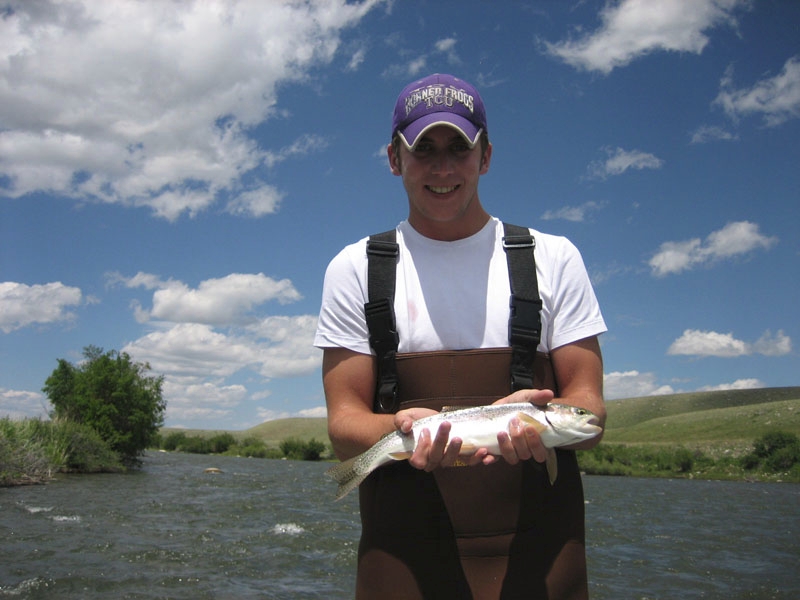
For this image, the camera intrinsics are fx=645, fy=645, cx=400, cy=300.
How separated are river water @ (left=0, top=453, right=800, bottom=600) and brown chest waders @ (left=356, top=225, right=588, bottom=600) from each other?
12070 millimetres

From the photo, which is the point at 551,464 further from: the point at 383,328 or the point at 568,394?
the point at 383,328

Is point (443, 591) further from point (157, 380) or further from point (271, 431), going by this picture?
point (271, 431)

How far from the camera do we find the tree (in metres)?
55.0

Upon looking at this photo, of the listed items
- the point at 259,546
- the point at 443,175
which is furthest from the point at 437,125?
the point at 259,546

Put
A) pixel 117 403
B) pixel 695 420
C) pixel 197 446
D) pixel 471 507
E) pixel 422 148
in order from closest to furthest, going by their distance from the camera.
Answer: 1. pixel 471 507
2. pixel 422 148
3. pixel 117 403
4. pixel 197 446
5. pixel 695 420

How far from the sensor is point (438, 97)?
302 centimetres

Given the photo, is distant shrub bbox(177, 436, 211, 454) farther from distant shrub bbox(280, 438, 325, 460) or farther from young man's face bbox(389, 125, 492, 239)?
young man's face bbox(389, 125, 492, 239)

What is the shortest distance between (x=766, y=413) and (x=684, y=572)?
327ft

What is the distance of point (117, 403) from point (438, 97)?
59.8 m

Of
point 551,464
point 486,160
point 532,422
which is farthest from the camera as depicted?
point 486,160

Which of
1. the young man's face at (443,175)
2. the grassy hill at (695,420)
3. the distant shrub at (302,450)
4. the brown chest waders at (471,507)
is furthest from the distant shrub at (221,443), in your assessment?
the young man's face at (443,175)

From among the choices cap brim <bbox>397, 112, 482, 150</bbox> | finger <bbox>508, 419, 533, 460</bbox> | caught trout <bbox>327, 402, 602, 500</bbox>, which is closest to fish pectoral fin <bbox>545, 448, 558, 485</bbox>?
caught trout <bbox>327, 402, 602, 500</bbox>

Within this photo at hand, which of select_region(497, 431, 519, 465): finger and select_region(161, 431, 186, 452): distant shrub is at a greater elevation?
select_region(497, 431, 519, 465): finger

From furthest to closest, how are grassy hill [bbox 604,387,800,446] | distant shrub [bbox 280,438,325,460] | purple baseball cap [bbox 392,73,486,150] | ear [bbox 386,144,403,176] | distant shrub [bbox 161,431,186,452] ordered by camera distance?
distant shrub [bbox 161,431,186,452]
distant shrub [bbox 280,438,325,460]
grassy hill [bbox 604,387,800,446]
ear [bbox 386,144,403,176]
purple baseball cap [bbox 392,73,486,150]
